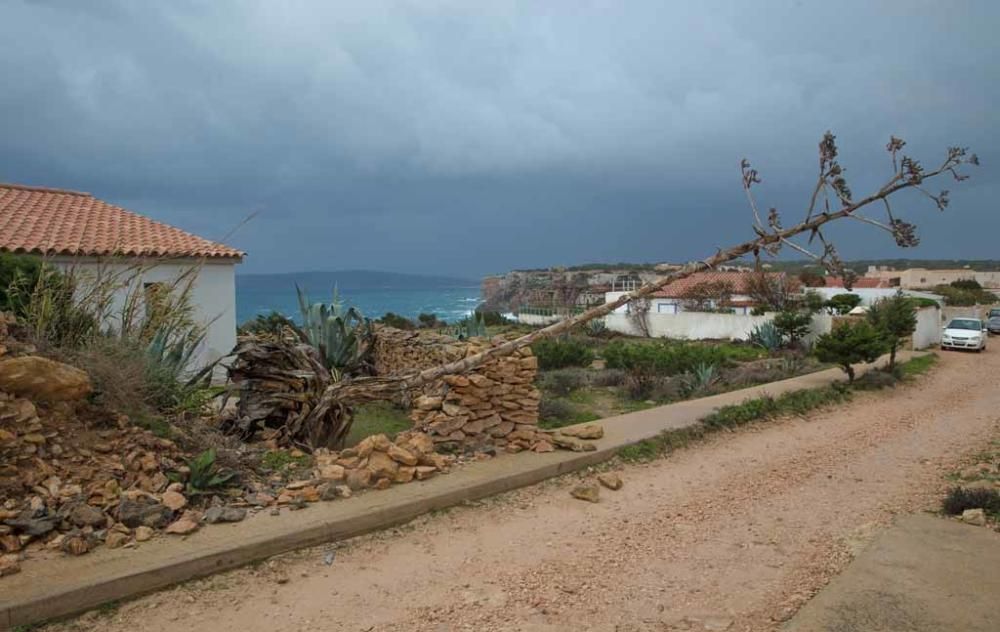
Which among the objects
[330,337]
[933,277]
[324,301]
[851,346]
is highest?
[933,277]

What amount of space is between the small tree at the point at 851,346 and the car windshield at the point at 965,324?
48.4 ft

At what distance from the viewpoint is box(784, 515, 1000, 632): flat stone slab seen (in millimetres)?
3785

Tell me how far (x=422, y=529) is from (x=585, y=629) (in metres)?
1.83

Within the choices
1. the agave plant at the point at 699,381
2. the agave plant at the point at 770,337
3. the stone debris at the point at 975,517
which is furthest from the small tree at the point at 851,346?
the agave plant at the point at 770,337

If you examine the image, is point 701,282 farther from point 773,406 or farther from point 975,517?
point 975,517

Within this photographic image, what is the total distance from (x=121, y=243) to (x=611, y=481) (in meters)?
10.4

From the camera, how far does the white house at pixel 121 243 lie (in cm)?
1193

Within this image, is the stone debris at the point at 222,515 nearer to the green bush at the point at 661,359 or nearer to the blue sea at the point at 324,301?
the blue sea at the point at 324,301

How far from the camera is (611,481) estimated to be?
21.6ft

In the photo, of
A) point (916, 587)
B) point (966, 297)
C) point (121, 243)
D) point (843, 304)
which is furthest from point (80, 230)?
point (966, 297)

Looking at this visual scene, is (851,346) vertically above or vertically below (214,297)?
below

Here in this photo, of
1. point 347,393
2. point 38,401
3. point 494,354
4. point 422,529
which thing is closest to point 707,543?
point 422,529

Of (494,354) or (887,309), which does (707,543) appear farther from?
(887,309)

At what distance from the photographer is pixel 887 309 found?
21703 millimetres
